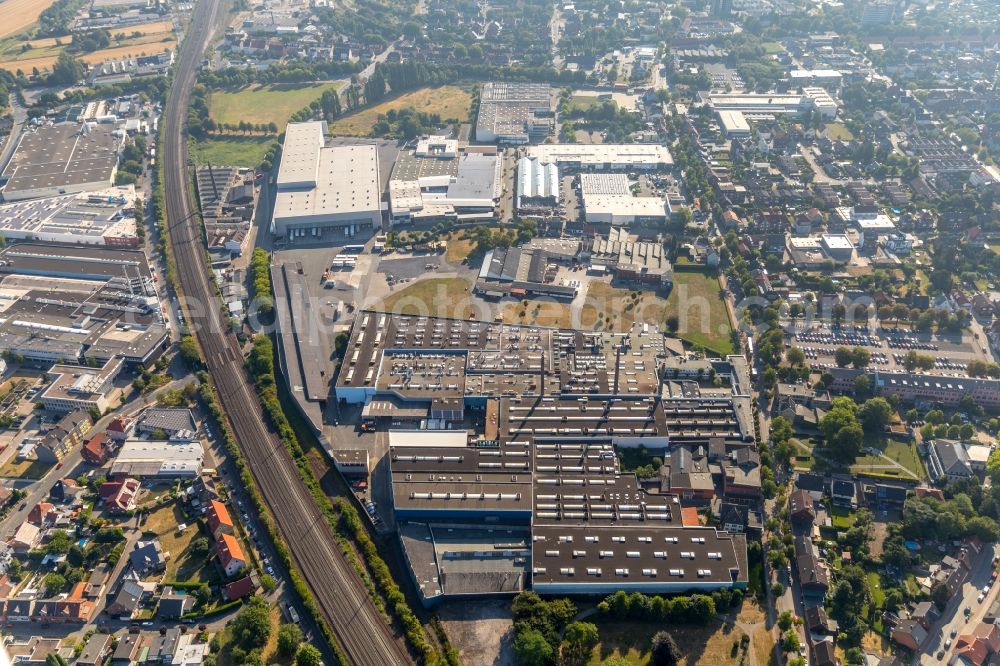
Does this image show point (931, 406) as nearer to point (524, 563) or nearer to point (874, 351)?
point (874, 351)

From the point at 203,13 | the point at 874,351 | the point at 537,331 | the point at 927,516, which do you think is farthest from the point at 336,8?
the point at 927,516

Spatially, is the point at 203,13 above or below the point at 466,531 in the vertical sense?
above

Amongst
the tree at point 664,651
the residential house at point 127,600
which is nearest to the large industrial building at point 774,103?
the tree at point 664,651

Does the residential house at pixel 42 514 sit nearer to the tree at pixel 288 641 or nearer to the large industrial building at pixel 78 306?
the large industrial building at pixel 78 306

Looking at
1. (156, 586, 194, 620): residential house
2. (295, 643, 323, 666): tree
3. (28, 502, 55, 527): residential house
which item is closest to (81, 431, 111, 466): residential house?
(28, 502, 55, 527): residential house

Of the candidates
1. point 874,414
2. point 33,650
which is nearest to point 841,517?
point 874,414

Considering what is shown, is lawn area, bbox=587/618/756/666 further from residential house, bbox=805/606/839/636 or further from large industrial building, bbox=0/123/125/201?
large industrial building, bbox=0/123/125/201

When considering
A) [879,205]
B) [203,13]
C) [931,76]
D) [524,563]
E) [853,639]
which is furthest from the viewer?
[203,13]

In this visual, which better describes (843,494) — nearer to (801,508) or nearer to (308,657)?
(801,508)
